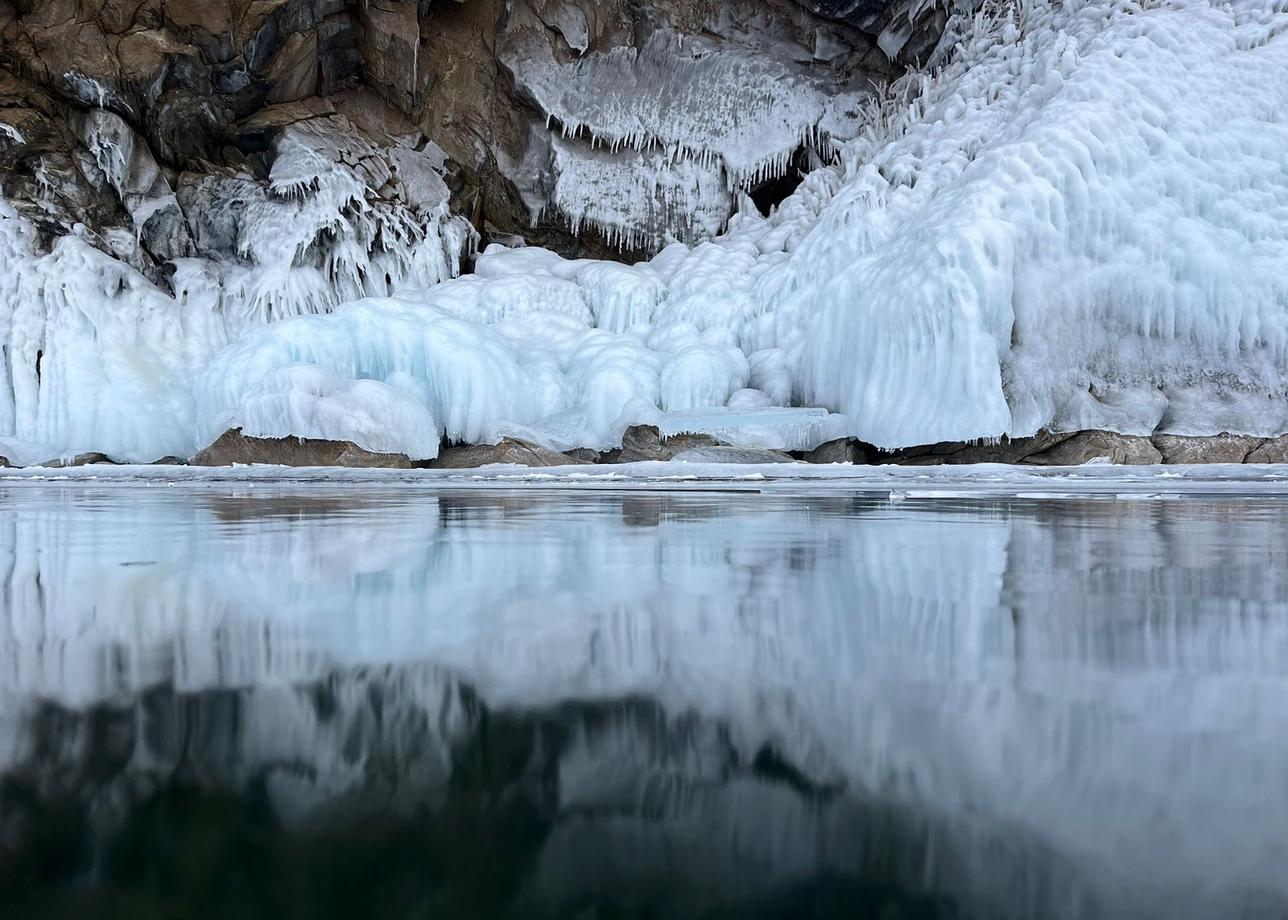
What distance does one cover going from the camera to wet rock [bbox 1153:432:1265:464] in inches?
310

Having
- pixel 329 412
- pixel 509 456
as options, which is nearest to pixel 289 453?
pixel 329 412

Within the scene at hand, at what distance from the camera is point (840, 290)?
855 cm

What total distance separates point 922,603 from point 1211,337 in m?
8.36

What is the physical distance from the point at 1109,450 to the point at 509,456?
231 inches

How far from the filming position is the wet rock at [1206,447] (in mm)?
7875

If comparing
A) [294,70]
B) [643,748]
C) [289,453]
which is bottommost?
[643,748]

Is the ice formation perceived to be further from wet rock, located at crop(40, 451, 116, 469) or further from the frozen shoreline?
the frozen shoreline

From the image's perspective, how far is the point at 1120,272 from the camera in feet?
24.8

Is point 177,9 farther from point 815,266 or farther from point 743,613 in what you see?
point 743,613

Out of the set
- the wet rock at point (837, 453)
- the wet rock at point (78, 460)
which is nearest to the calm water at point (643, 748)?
the wet rock at point (837, 453)

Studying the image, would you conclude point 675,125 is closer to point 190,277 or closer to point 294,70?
point 294,70

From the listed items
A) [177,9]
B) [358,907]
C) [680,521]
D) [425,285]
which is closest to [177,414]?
[425,285]

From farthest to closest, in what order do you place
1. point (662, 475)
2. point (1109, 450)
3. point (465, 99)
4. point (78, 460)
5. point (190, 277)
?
point (465, 99)
point (190, 277)
point (78, 460)
point (1109, 450)
point (662, 475)

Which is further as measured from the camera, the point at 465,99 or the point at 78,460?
the point at 465,99
